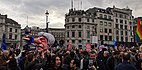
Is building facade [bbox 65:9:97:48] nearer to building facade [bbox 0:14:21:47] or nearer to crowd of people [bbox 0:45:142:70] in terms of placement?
building facade [bbox 0:14:21:47]

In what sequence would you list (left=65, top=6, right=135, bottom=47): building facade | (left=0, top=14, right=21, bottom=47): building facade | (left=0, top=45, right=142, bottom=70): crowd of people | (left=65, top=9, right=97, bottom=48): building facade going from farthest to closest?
(left=0, top=14, right=21, bottom=47): building facade
(left=65, top=6, right=135, bottom=47): building facade
(left=65, top=9, right=97, bottom=48): building facade
(left=0, top=45, right=142, bottom=70): crowd of people

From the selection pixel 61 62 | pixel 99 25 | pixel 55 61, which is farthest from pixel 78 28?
pixel 55 61

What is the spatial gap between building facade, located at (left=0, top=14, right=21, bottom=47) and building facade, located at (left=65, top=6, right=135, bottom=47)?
18496 mm

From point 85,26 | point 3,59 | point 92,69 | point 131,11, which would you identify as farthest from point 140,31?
point 131,11

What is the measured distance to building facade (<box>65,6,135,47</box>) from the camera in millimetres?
57938

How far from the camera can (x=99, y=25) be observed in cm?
6131

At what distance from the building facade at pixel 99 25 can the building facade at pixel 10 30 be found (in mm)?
18496

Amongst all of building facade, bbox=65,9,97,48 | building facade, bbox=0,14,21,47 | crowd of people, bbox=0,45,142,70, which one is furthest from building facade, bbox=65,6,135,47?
crowd of people, bbox=0,45,142,70

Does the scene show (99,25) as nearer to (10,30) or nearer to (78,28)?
(78,28)

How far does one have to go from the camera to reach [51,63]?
20.7ft

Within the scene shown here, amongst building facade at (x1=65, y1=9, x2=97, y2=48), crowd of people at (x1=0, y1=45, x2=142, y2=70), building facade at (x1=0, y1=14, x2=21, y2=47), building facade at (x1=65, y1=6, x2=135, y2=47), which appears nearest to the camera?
crowd of people at (x1=0, y1=45, x2=142, y2=70)

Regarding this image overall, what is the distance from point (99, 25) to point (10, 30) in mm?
28559

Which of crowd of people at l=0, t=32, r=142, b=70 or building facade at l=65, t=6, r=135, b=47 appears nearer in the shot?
crowd of people at l=0, t=32, r=142, b=70

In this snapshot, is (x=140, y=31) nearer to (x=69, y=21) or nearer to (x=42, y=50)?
(x=42, y=50)
